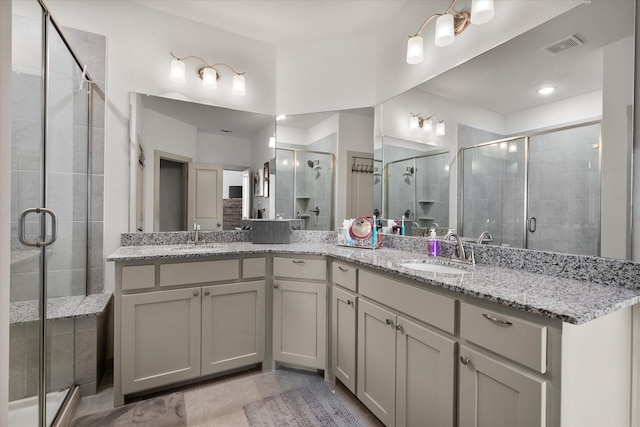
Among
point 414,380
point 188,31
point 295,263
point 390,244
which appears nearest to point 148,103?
point 188,31

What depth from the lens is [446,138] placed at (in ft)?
6.48

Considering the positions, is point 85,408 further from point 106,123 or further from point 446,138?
point 446,138

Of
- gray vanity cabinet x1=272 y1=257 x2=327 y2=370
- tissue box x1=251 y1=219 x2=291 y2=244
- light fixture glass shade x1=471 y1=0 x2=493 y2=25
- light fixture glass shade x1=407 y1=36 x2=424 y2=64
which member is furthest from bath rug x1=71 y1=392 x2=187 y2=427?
light fixture glass shade x1=471 y1=0 x2=493 y2=25

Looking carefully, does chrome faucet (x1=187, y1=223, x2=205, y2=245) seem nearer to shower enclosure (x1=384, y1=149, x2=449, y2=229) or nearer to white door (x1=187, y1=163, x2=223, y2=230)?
white door (x1=187, y1=163, x2=223, y2=230)

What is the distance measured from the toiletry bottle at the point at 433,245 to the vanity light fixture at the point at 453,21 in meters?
1.21

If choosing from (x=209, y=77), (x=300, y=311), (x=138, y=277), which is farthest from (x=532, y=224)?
(x=209, y=77)

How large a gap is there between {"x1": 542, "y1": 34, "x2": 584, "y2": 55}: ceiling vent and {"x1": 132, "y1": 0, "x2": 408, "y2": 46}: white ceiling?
4.37 feet

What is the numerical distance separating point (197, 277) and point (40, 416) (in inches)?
36.8

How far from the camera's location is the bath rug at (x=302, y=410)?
5.61ft

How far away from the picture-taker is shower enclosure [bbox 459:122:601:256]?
131 centimetres

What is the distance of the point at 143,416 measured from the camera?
1.75 metres

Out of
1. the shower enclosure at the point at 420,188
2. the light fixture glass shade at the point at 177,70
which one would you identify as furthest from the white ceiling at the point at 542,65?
the light fixture glass shade at the point at 177,70

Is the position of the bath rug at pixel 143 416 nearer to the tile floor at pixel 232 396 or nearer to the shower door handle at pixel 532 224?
the tile floor at pixel 232 396

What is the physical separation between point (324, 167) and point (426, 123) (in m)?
0.94
